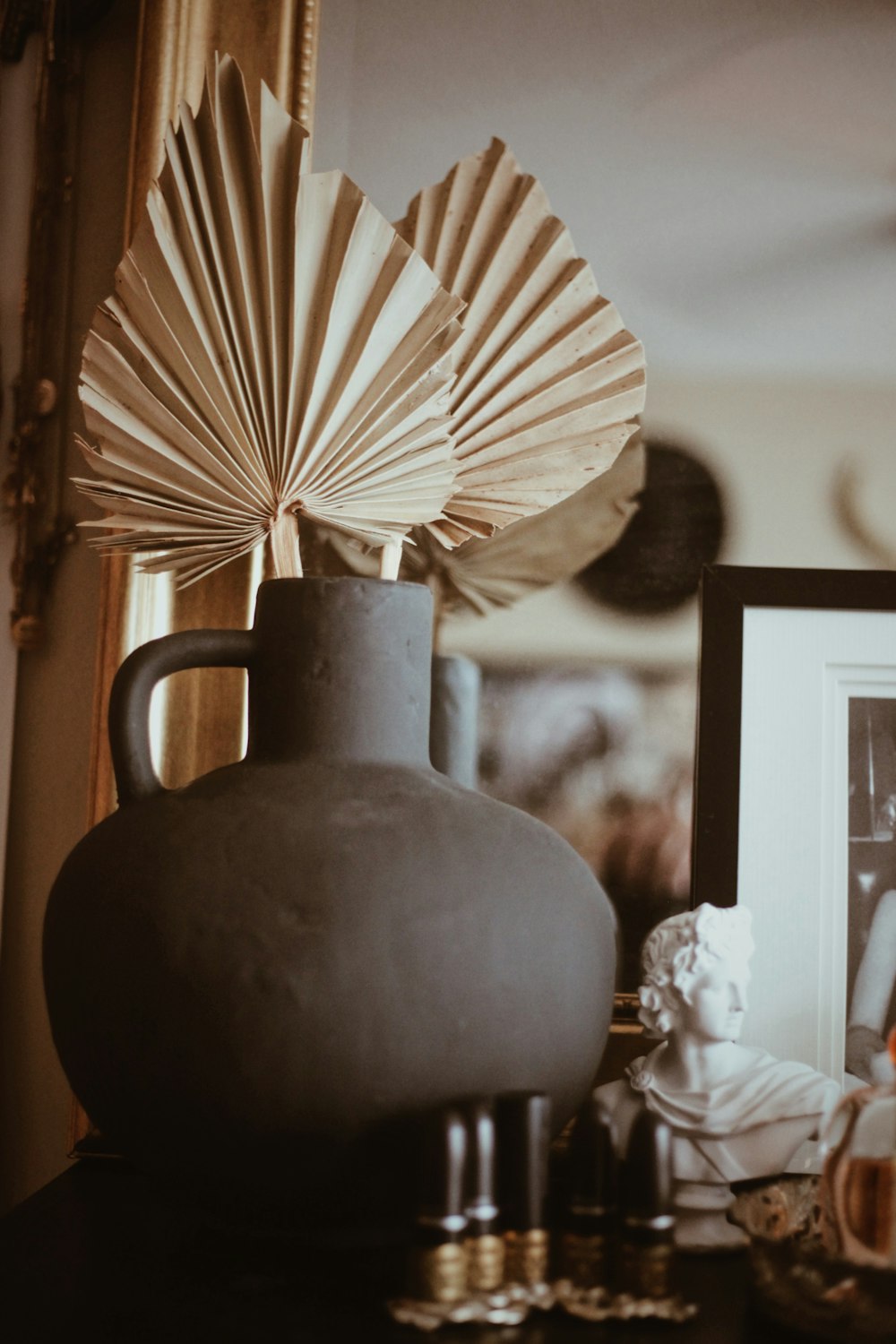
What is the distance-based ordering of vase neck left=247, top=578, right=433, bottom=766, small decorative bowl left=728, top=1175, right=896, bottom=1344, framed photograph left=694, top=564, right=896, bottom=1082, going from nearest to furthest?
small decorative bowl left=728, top=1175, right=896, bottom=1344 → vase neck left=247, top=578, right=433, bottom=766 → framed photograph left=694, top=564, right=896, bottom=1082

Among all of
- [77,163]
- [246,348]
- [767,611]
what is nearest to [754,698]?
[767,611]

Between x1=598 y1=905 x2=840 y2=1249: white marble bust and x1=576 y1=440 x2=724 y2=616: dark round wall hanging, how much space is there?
0.24 m

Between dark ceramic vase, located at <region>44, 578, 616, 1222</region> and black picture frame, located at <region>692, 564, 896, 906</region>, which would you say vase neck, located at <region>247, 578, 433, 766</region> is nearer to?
dark ceramic vase, located at <region>44, 578, 616, 1222</region>

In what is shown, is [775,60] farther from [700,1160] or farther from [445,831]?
[700,1160]

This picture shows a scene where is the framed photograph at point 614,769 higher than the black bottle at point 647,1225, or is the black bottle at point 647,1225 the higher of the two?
the framed photograph at point 614,769

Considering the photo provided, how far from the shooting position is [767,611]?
0.80 metres

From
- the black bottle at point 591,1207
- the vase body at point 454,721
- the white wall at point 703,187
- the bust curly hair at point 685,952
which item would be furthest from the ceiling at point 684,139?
the black bottle at point 591,1207

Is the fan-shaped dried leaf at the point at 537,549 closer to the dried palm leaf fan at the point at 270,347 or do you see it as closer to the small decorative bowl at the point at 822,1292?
the dried palm leaf fan at the point at 270,347

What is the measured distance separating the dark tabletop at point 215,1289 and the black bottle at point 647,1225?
0.02 meters

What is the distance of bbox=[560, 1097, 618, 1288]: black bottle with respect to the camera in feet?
1.73

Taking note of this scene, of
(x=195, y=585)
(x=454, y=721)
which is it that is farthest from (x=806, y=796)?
(x=195, y=585)

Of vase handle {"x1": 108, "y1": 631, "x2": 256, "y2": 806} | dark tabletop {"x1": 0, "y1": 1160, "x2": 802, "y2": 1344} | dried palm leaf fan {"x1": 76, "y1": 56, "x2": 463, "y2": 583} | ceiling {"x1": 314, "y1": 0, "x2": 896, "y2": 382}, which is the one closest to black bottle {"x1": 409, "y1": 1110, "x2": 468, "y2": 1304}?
dark tabletop {"x1": 0, "y1": 1160, "x2": 802, "y2": 1344}

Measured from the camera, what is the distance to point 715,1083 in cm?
67

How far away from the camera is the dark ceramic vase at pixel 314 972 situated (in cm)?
54
